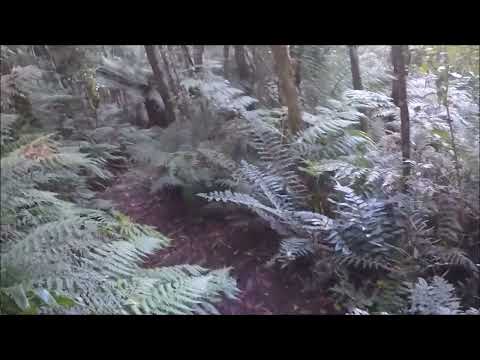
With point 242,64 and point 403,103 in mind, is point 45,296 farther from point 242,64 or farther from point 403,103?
point 242,64

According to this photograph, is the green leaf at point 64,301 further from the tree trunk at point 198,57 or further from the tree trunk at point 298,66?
the tree trunk at point 198,57

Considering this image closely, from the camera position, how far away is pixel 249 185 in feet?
6.76

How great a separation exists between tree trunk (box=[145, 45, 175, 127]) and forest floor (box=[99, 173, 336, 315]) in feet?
1.94

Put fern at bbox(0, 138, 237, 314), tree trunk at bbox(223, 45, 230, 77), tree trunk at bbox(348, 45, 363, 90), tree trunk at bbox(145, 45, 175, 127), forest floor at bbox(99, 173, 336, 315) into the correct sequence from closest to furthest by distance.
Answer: fern at bbox(0, 138, 237, 314) < forest floor at bbox(99, 173, 336, 315) < tree trunk at bbox(348, 45, 363, 90) < tree trunk at bbox(223, 45, 230, 77) < tree trunk at bbox(145, 45, 175, 127)

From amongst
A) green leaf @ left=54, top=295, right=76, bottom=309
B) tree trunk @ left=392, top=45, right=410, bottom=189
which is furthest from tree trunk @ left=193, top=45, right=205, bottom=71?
green leaf @ left=54, top=295, right=76, bottom=309

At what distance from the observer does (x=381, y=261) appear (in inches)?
62.6

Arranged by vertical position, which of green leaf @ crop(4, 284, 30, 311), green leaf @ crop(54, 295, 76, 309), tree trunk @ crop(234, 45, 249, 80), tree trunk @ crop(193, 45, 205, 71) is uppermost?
tree trunk @ crop(193, 45, 205, 71)

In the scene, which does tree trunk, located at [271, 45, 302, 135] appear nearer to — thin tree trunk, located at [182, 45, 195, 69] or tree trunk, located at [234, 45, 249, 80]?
tree trunk, located at [234, 45, 249, 80]

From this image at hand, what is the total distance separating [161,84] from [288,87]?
1237 millimetres

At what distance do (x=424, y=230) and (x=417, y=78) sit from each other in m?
0.75

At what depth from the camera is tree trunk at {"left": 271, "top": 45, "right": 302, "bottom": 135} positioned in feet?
7.14

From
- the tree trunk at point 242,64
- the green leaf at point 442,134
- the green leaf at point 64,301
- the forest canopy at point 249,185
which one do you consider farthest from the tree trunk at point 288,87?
the green leaf at point 64,301

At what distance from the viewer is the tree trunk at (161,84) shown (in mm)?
2741
